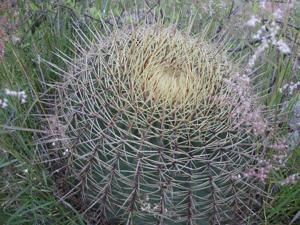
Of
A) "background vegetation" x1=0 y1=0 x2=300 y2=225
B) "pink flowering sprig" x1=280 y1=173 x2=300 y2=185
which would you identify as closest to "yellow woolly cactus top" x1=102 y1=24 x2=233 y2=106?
"background vegetation" x1=0 y1=0 x2=300 y2=225

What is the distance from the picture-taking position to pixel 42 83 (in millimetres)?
2125

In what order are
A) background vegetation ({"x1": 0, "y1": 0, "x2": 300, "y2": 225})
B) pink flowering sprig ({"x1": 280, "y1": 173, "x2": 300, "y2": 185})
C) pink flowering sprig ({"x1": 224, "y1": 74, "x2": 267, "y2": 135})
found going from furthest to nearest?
background vegetation ({"x1": 0, "y1": 0, "x2": 300, "y2": 225}), pink flowering sprig ({"x1": 280, "y1": 173, "x2": 300, "y2": 185}), pink flowering sprig ({"x1": 224, "y1": 74, "x2": 267, "y2": 135})

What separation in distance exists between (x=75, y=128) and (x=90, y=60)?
25 cm

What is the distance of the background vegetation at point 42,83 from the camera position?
6.10ft

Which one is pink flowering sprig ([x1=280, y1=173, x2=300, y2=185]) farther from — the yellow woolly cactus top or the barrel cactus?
the yellow woolly cactus top

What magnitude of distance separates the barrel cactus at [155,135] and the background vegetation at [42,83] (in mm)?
106

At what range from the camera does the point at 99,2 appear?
256 centimetres

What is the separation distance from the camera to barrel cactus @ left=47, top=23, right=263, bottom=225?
165 centimetres

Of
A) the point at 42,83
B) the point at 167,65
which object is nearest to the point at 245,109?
the point at 167,65

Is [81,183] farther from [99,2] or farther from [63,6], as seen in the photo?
[99,2]

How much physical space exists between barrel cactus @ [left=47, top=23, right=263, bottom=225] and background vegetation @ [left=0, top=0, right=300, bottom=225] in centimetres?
11

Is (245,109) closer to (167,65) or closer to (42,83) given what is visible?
(167,65)

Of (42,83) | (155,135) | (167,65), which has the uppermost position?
(167,65)

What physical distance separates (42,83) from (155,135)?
0.69m
